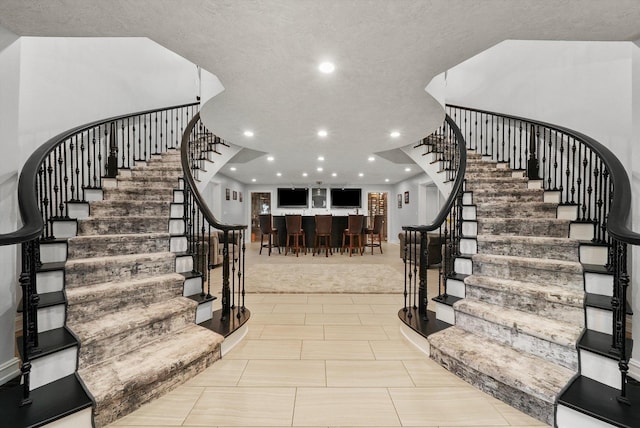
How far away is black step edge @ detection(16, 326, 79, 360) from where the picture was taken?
1412mm

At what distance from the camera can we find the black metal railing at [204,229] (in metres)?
2.46

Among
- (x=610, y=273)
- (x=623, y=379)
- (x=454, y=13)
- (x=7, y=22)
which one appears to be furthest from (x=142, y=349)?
(x=610, y=273)

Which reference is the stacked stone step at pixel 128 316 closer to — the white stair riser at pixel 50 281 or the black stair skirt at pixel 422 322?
the white stair riser at pixel 50 281

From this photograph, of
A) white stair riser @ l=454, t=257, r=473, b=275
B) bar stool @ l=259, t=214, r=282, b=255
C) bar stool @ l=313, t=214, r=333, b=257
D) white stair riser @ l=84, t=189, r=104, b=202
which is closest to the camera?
white stair riser @ l=454, t=257, r=473, b=275

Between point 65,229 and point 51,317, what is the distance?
3.92 ft

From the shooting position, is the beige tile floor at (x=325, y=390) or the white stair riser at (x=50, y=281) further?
the white stair riser at (x=50, y=281)

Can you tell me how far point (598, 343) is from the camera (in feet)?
5.15

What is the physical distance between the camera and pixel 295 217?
23.5 feet

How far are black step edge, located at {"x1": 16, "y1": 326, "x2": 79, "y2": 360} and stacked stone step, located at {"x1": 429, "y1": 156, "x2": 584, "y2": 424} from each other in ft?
8.16

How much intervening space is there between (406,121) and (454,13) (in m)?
2.24

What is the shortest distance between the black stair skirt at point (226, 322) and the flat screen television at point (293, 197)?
9.32m

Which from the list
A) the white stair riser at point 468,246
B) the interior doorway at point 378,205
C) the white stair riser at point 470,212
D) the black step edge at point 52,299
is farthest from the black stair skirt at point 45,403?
the interior doorway at point 378,205

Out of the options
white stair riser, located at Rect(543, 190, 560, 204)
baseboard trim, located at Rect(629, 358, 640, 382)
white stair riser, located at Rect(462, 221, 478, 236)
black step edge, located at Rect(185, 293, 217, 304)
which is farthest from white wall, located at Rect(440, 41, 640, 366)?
black step edge, located at Rect(185, 293, 217, 304)

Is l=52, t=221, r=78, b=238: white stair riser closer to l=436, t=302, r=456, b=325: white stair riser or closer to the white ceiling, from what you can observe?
the white ceiling
